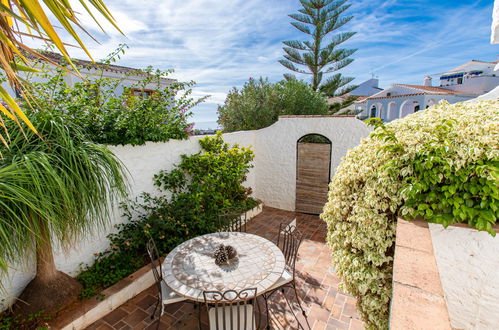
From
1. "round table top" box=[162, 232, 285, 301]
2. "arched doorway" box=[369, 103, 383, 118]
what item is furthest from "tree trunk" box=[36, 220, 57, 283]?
"arched doorway" box=[369, 103, 383, 118]

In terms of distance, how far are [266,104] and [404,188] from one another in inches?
275

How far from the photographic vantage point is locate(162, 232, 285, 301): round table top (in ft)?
7.17

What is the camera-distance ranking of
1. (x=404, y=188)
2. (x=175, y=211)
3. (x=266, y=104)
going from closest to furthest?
1. (x=404, y=188)
2. (x=175, y=211)
3. (x=266, y=104)

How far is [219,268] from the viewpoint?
8.03 feet

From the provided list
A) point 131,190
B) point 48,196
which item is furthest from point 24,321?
point 131,190

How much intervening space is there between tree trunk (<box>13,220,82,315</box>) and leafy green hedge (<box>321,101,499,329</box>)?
2957 millimetres

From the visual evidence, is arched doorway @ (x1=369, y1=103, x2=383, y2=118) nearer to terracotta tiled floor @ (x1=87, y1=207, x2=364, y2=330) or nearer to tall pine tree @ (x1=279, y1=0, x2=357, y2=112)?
tall pine tree @ (x1=279, y1=0, x2=357, y2=112)

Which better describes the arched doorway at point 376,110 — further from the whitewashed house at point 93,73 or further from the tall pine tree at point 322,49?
the whitewashed house at point 93,73

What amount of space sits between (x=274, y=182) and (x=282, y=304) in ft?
12.5

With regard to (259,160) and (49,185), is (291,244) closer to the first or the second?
(49,185)

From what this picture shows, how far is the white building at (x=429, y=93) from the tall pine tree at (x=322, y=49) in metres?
3.62

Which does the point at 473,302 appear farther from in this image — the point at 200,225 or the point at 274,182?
the point at 274,182

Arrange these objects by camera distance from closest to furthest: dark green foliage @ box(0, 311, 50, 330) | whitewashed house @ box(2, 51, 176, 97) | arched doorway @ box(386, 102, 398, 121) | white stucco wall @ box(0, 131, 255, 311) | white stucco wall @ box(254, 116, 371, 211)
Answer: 1. dark green foliage @ box(0, 311, 50, 330)
2. white stucco wall @ box(0, 131, 255, 311)
3. whitewashed house @ box(2, 51, 176, 97)
4. white stucco wall @ box(254, 116, 371, 211)
5. arched doorway @ box(386, 102, 398, 121)

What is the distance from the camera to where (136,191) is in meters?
3.85
